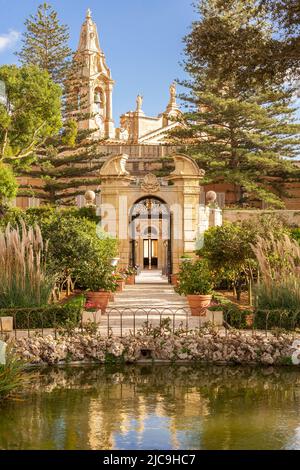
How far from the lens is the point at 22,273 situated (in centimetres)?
1030

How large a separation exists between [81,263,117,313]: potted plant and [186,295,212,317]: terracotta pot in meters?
1.75

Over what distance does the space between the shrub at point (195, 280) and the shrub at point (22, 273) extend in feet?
12.2

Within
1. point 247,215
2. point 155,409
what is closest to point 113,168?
point 247,215

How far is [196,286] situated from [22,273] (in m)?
4.28

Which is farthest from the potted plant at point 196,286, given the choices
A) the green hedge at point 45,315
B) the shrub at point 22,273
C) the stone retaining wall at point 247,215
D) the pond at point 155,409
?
the stone retaining wall at point 247,215

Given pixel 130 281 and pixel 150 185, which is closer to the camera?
pixel 150 185

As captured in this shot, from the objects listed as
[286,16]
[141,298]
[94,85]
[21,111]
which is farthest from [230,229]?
[94,85]

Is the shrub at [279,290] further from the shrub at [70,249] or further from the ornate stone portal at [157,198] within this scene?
the ornate stone portal at [157,198]

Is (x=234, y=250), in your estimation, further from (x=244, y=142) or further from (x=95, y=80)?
(x=95, y=80)

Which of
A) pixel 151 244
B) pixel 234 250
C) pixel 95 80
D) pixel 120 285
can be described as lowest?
pixel 120 285

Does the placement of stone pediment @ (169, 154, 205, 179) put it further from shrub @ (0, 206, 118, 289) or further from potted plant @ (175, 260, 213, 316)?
potted plant @ (175, 260, 213, 316)

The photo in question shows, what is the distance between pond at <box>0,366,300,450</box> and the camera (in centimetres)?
554

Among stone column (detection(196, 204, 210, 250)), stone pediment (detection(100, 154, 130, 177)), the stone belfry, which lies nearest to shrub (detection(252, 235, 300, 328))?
stone column (detection(196, 204, 210, 250))
